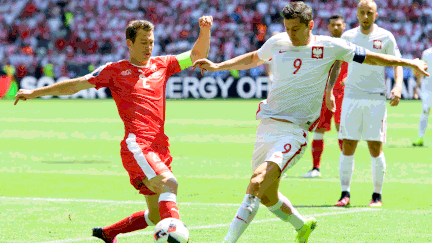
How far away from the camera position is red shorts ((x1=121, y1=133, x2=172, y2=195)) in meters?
5.28

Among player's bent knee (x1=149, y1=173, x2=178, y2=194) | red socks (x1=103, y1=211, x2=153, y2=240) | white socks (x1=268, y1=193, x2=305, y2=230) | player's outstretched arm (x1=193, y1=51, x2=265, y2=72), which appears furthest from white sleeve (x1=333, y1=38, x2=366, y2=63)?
red socks (x1=103, y1=211, x2=153, y2=240)

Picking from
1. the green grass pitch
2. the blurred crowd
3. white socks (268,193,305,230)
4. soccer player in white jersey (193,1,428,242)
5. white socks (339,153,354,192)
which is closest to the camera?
soccer player in white jersey (193,1,428,242)

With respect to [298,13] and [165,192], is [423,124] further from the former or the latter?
[165,192]

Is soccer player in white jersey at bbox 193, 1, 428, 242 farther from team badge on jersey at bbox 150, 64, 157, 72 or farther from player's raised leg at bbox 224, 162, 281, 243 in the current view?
team badge on jersey at bbox 150, 64, 157, 72

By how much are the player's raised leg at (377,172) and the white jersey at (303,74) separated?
2.56 metres

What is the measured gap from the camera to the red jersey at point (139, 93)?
5.46 metres

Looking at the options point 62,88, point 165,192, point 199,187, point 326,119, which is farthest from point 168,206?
point 326,119

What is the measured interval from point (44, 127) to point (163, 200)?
14357 mm

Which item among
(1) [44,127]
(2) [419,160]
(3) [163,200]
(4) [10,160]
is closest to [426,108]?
(2) [419,160]

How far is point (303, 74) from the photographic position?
223 inches

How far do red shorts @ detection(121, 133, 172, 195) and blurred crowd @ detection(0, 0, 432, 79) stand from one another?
26.2 m

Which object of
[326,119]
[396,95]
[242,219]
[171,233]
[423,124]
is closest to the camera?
[171,233]

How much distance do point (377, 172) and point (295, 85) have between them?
2786 mm

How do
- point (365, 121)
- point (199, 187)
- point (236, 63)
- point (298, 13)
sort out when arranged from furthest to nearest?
point (199, 187)
point (365, 121)
point (236, 63)
point (298, 13)
